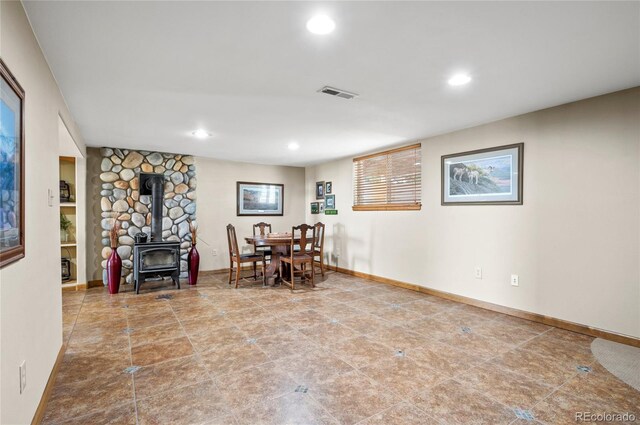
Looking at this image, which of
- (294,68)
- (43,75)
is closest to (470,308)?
A: (294,68)

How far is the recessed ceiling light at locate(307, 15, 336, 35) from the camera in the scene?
177 cm

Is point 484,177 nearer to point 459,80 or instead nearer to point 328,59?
point 459,80

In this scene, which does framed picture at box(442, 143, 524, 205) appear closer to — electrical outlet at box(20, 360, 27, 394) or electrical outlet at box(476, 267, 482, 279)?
electrical outlet at box(476, 267, 482, 279)

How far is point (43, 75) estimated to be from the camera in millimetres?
2148

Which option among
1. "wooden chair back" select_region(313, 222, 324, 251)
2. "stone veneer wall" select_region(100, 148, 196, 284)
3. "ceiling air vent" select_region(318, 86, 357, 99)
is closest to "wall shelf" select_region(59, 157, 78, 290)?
"stone veneer wall" select_region(100, 148, 196, 284)

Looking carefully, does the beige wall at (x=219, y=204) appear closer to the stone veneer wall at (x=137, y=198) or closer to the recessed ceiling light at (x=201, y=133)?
the stone veneer wall at (x=137, y=198)

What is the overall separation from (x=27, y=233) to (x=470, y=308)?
4.16 metres

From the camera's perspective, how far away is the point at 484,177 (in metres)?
3.86

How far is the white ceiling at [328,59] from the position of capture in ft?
5.66

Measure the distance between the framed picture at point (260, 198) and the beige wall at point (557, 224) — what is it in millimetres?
3324

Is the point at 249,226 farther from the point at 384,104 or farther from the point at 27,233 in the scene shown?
the point at 27,233

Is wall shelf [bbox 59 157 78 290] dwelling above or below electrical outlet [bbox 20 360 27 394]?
above

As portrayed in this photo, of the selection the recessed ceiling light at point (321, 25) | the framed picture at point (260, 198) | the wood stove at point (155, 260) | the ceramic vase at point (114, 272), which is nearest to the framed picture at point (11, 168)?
the recessed ceiling light at point (321, 25)

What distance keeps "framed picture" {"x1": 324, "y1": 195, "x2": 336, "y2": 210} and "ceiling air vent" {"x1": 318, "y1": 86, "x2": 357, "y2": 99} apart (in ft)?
11.7
